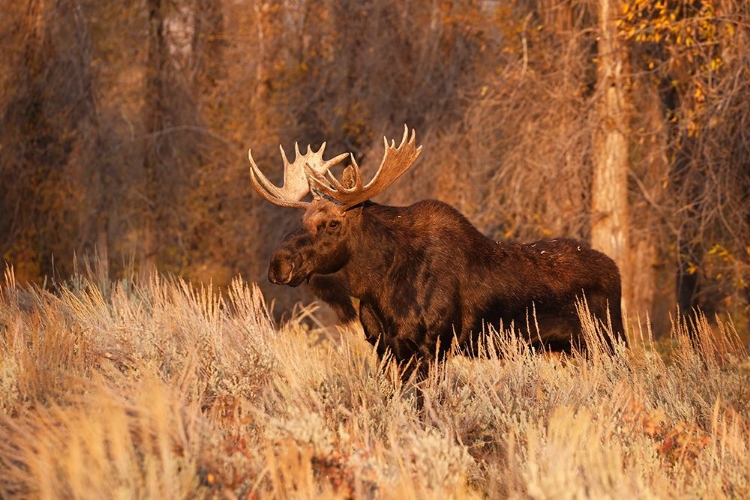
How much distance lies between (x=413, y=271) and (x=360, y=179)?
0.77 m

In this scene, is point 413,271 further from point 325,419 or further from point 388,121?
point 388,121

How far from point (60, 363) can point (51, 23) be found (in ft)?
42.0

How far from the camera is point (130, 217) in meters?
21.1

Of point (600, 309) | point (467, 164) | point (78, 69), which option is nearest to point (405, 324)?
point (600, 309)

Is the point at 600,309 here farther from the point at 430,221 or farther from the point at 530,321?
the point at 430,221

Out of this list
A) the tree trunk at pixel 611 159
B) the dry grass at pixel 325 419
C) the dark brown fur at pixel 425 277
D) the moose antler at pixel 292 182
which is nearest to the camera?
the dry grass at pixel 325 419

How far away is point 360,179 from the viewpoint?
7.91 meters

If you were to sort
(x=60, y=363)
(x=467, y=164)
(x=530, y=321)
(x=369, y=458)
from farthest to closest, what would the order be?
(x=467, y=164) → (x=530, y=321) → (x=60, y=363) → (x=369, y=458)

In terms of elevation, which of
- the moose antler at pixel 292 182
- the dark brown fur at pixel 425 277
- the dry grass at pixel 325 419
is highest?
the moose antler at pixel 292 182

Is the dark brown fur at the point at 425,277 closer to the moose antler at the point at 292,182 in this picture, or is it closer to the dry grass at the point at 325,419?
the dry grass at the point at 325,419

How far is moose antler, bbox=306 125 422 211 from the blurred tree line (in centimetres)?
635

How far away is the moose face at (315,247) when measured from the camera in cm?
759

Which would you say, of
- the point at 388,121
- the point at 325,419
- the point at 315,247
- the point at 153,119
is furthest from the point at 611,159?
the point at 153,119

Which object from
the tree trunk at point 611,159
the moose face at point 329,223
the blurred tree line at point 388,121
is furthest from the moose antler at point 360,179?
the tree trunk at point 611,159
